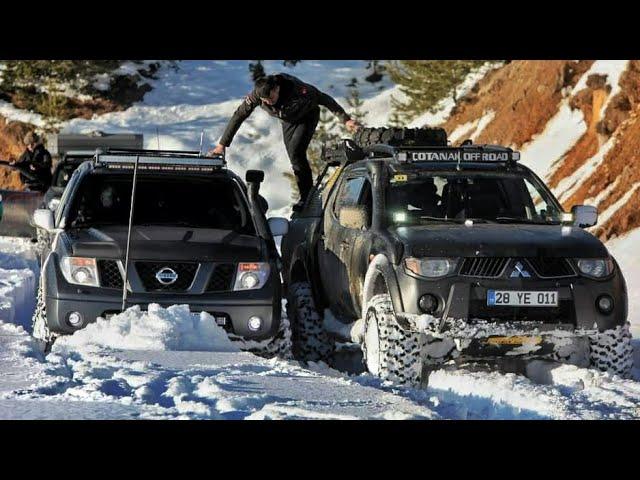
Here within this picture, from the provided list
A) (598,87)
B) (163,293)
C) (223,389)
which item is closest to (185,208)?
(163,293)

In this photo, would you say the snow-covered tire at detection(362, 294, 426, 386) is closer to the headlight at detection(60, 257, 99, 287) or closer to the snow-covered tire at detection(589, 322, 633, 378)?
the snow-covered tire at detection(589, 322, 633, 378)

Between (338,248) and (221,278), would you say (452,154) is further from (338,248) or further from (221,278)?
(221,278)

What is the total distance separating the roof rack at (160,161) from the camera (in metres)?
11.1

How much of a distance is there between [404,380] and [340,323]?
6.15 feet

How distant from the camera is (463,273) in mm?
9039

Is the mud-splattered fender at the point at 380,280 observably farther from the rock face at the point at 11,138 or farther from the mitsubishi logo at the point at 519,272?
the rock face at the point at 11,138

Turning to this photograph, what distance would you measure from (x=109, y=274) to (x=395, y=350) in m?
2.38

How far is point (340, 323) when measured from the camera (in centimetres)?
1071

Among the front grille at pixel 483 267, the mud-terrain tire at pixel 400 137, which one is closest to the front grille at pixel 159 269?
the front grille at pixel 483 267

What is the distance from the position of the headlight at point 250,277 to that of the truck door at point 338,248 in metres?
0.82

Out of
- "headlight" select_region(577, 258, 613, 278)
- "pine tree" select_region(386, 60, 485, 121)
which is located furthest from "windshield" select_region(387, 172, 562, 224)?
"pine tree" select_region(386, 60, 485, 121)

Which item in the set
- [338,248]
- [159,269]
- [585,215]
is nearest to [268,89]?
[338,248]

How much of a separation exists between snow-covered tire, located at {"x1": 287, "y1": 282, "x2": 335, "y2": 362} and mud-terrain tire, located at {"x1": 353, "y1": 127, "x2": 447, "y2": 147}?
1.75 metres

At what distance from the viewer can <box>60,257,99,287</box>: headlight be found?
9.78 metres
